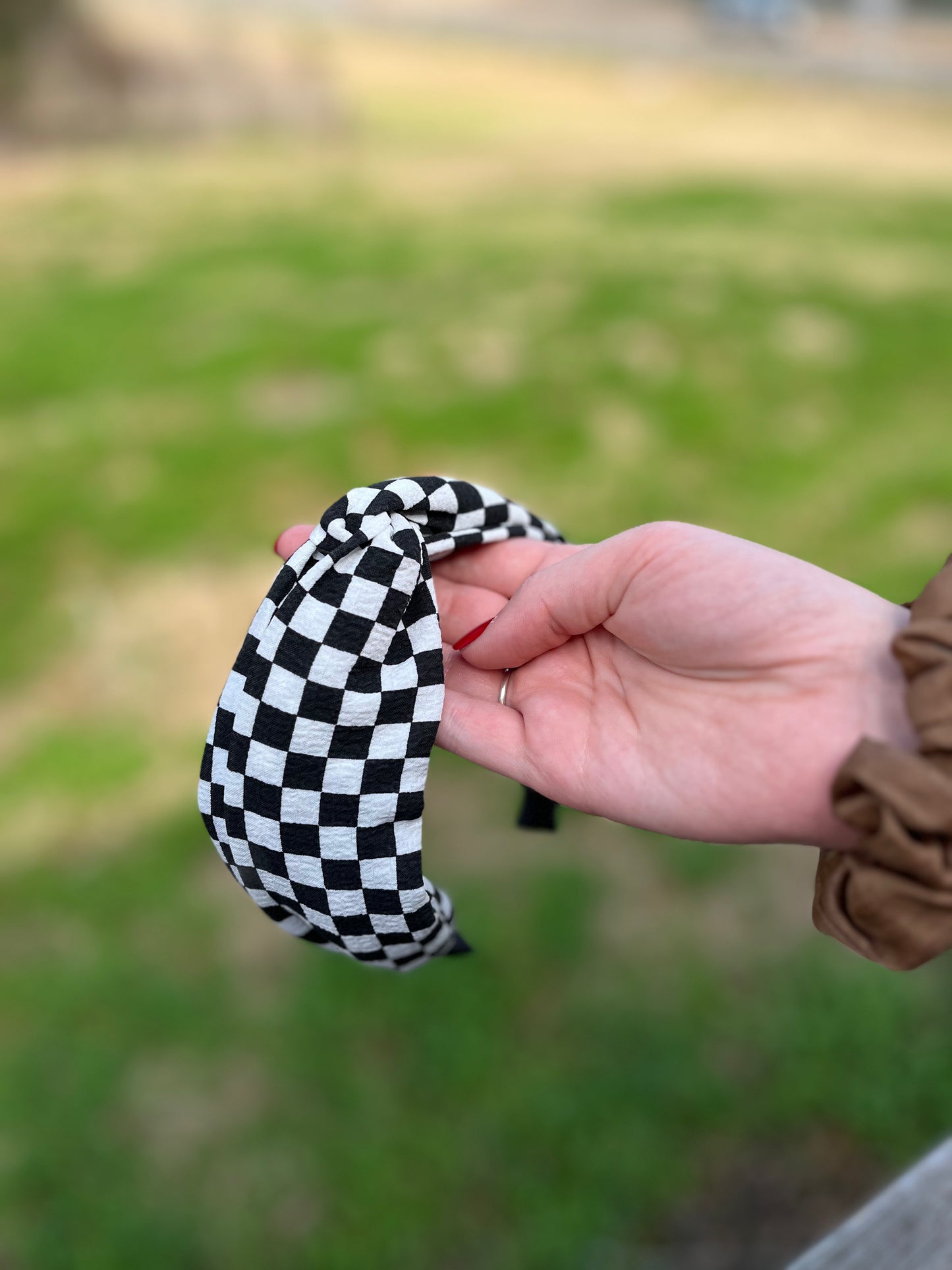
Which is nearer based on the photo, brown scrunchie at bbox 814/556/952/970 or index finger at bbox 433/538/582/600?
brown scrunchie at bbox 814/556/952/970

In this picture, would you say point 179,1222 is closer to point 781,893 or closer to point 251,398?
point 781,893

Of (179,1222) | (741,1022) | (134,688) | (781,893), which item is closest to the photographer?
(179,1222)

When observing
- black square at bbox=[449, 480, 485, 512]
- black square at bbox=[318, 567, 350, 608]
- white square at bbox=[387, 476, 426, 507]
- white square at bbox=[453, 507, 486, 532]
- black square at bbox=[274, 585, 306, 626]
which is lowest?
black square at bbox=[274, 585, 306, 626]

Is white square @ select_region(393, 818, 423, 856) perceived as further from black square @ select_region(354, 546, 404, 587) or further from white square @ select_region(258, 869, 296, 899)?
black square @ select_region(354, 546, 404, 587)

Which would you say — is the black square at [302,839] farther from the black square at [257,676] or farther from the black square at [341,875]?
the black square at [257,676]

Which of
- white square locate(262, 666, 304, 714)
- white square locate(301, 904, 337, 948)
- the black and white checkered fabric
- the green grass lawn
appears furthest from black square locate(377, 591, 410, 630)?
the green grass lawn

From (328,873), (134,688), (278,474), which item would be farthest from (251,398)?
(328,873)

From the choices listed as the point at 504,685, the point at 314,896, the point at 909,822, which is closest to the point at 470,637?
the point at 504,685
